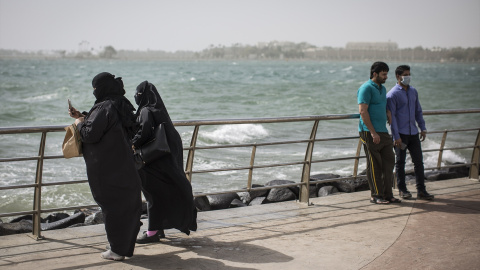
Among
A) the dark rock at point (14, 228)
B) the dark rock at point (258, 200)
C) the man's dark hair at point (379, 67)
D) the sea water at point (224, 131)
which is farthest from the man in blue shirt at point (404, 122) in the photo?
the sea water at point (224, 131)

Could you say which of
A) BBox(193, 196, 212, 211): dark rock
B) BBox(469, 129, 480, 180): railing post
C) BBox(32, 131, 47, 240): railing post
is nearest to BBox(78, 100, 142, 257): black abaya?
BBox(32, 131, 47, 240): railing post

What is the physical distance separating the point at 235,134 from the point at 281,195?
49.9ft

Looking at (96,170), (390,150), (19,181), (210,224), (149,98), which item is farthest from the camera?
(19,181)

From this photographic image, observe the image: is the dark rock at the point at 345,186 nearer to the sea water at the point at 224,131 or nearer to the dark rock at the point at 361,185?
the dark rock at the point at 361,185

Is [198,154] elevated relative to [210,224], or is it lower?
lower

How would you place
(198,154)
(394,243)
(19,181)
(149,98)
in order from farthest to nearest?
(198,154)
(19,181)
(394,243)
(149,98)

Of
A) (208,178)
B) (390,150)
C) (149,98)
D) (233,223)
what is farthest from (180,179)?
(208,178)

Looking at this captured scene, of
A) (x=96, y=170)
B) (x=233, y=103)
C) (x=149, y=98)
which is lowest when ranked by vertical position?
(x=233, y=103)

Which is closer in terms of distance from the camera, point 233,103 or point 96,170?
point 96,170

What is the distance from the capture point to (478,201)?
7.10 m

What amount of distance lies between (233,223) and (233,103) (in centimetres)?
3517

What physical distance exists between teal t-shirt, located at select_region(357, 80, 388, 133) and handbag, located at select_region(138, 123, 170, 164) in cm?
265

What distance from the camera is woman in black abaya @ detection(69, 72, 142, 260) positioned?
4.46 m

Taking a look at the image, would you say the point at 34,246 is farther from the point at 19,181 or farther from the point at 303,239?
the point at 19,181
